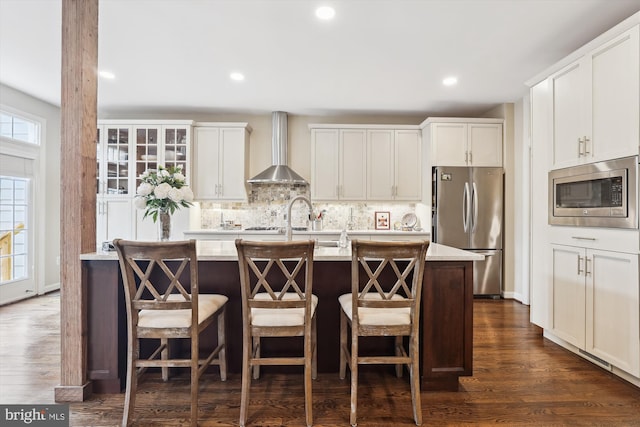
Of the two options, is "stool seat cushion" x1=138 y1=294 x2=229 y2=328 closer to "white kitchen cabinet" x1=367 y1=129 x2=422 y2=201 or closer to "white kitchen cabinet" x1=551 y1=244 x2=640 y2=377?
"white kitchen cabinet" x1=551 y1=244 x2=640 y2=377

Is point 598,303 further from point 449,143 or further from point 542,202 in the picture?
point 449,143

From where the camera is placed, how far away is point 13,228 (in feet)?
14.6

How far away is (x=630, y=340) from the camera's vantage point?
7.38 ft

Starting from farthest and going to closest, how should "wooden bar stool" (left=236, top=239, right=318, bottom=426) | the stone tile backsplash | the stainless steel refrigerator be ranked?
the stone tile backsplash → the stainless steel refrigerator → "wooden bar stool" (left=236, top=239, right=318, bottom=426)

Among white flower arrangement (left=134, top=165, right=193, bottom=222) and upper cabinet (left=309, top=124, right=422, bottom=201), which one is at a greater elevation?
Result: upper cabinet (left=309, top=124, right=422, bottom=201)

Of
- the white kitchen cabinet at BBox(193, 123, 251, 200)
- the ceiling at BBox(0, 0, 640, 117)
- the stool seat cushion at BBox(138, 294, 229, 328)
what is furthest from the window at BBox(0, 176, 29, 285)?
the stool seat cushion at BBox(138, 294, 229, 328)

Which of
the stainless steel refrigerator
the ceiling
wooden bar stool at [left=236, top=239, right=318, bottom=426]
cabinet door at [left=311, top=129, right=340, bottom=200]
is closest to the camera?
wooden bar stool at [left=236, top=239, right=318, bottom=426]

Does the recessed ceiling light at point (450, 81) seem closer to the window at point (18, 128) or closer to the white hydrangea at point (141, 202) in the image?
the white hydrangea at point (141, 202)

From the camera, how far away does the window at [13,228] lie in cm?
430

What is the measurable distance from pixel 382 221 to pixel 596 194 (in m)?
3.08

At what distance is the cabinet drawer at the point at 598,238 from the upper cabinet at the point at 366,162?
2.35 metres

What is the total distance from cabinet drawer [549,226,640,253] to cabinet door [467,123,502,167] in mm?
1982

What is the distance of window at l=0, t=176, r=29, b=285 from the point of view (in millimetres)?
4301

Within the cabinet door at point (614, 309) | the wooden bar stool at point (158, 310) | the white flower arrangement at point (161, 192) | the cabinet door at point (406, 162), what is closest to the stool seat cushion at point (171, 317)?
the wooden bar stool at point (158, 310)
